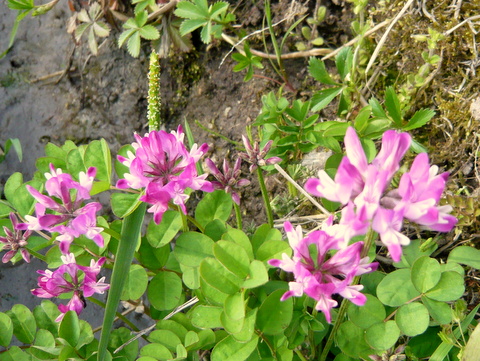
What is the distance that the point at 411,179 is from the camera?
3.61 ft

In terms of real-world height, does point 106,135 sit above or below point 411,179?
below

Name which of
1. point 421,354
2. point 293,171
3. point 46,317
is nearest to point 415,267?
point 421,354

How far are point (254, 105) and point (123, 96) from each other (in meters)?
0.84

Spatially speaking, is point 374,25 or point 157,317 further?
point 374,25

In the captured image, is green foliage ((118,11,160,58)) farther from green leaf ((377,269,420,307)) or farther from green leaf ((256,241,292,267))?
green leaf ((377,269,420,307))

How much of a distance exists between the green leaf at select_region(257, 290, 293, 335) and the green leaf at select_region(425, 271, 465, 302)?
44 centimetres

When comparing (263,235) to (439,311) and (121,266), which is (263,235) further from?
(439,311)

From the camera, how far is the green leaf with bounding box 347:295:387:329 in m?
1.49

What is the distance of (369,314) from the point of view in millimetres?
1495

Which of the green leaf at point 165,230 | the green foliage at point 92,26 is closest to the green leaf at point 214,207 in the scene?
the green leaf at point 165,230

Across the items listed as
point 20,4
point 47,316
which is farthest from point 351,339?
point 20,4

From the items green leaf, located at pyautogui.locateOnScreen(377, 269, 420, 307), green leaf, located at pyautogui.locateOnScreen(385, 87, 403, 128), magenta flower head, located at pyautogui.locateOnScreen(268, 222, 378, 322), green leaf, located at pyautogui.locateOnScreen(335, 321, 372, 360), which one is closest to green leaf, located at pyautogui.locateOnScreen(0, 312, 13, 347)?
magenta flower head, located at pyautogui.locateOnScreen(268, 222, 378, 322)

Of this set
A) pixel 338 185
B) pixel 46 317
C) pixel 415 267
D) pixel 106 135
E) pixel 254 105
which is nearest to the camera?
pixel 338 185

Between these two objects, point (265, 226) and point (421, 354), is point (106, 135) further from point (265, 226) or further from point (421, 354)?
point (421, 354)
